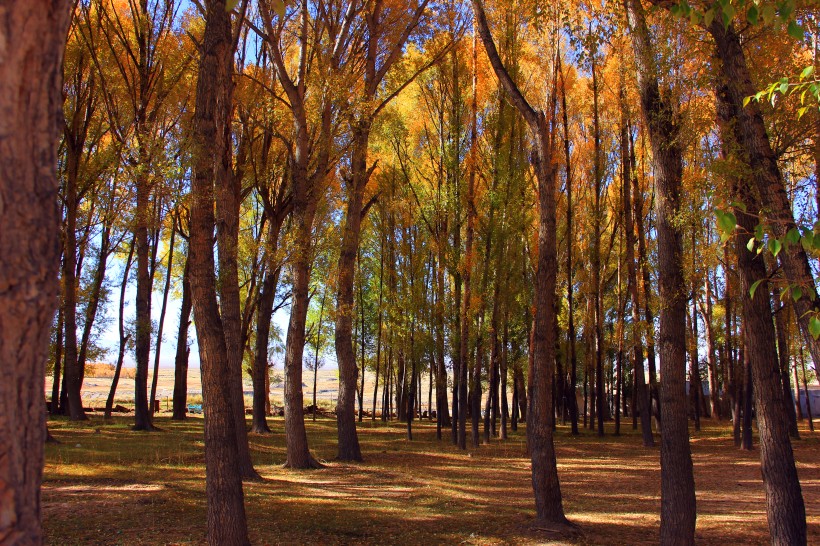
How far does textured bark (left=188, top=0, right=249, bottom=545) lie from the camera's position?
5.98 m

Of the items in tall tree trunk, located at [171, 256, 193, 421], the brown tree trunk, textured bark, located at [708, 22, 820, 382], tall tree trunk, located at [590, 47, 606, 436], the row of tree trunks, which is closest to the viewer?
textured bark, located at [708, 22, 820, 382]

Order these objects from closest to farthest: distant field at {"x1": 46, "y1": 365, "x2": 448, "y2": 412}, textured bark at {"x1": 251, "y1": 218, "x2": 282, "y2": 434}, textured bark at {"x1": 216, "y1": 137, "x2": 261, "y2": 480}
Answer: textured bark at {"x1": 216, "y1": 137, "x2": 261, "y2": 480} < textured bark at {"x1": 251, "y1": 218, "x2": 282, "y2": 434} < distant field at {"x1": 46, "y1": 365, "x2": 448, "y2": 412}

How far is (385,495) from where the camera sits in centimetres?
1040

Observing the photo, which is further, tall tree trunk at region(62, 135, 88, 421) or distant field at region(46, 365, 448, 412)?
distant field at region(46, 365, 448, 412)

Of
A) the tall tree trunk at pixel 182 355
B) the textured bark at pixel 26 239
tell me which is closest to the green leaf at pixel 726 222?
the textured bark at pixel 26 239

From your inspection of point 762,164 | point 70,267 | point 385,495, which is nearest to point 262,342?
point 70,267

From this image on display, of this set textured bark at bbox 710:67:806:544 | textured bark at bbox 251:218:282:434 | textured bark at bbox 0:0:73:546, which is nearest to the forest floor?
textured bark at bbox 710:67:806:544

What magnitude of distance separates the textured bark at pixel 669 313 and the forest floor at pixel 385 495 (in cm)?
118

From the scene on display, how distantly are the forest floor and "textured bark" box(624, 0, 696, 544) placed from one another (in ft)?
3.88

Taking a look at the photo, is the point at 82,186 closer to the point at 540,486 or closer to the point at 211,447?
the point at 211,447

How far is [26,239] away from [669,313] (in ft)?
21.2

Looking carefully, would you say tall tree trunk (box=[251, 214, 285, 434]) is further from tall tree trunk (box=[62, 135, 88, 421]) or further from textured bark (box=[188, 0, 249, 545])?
textured bark (box=[188, 0, 249, 545])

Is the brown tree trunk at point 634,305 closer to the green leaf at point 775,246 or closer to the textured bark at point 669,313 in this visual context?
the textured bark at point 669,313

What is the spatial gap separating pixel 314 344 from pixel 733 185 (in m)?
27.5
